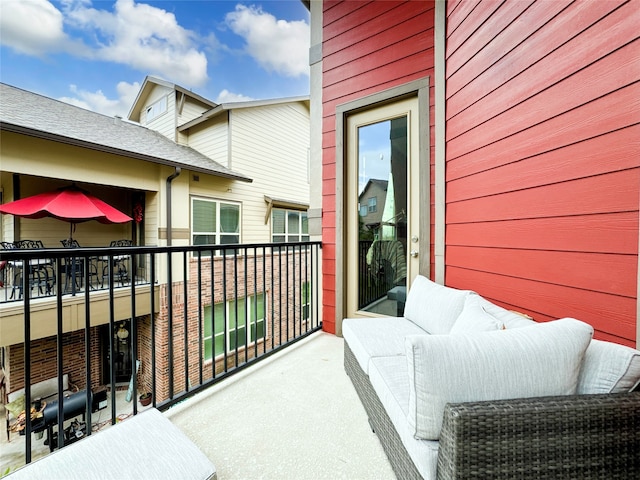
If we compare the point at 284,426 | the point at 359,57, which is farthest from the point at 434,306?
the point at 359,57

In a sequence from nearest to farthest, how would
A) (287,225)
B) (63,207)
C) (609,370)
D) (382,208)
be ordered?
(609,370) < (382,208) < (63,207) < (287,225)

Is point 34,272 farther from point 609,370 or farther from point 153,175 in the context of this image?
point 609,370

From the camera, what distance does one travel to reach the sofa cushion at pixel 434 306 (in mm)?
1559

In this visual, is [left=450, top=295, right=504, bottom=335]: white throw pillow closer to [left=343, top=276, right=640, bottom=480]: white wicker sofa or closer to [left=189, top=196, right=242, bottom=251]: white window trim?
[left=343, top=276, right=640, bottom=480]: white wicker sofa

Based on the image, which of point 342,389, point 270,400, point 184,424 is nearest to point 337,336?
point 342,389

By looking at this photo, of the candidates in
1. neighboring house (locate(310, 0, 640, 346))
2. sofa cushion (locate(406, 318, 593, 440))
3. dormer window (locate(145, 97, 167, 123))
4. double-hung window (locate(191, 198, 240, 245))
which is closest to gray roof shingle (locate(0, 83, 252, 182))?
double-hung window (locate(191, 198, 240, 245))

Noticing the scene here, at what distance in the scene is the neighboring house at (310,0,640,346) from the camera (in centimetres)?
106

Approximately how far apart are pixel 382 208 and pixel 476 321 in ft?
5.46

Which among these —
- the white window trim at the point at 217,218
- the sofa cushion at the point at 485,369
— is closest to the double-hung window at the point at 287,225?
the white window trim at the point at 217,218

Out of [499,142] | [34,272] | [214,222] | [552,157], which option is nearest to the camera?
[552,157]

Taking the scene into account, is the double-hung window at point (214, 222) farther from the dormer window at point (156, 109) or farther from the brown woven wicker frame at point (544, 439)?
the brown woven wicker frame at point (544, 439)

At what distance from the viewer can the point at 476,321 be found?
1.16 meters

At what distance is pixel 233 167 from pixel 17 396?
19.0ft

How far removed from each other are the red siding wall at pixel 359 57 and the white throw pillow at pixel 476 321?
5.42ft
